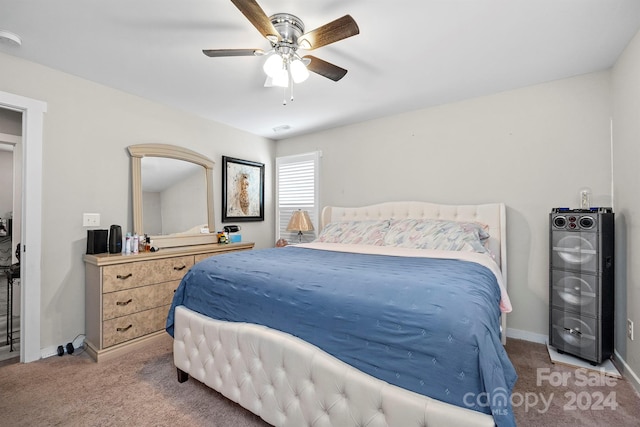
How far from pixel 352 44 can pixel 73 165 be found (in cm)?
265

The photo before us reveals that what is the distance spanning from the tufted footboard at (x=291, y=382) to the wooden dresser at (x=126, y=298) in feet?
2.98

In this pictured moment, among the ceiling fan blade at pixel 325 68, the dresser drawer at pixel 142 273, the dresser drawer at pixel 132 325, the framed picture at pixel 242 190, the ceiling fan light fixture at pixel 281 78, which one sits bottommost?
the dresser drawer at pixel 132 325

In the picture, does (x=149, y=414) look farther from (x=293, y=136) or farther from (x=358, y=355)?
(x=293, y=136)

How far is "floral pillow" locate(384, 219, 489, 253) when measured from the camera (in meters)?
2.53

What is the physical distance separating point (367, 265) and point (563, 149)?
225cm

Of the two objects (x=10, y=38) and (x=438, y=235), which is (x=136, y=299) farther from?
(x=438, y=235)

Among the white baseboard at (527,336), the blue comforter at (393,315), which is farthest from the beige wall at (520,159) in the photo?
the blue comforter at (393,315)

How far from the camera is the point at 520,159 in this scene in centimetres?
279

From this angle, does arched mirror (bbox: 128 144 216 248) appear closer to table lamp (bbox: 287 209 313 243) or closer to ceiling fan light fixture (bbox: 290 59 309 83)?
table lamp (bbox: 287 209 313 243)

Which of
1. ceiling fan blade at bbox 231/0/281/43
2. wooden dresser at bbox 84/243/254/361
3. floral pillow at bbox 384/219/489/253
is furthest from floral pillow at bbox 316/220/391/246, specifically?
ceiling fan blade at bbox 231/0/281/43

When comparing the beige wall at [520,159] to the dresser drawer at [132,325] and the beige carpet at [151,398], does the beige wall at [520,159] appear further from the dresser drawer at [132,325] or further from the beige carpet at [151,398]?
the dresser drawer at [132,325]

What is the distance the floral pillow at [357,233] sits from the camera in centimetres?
304

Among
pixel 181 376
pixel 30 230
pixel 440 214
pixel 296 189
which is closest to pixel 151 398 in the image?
pixel 181 376

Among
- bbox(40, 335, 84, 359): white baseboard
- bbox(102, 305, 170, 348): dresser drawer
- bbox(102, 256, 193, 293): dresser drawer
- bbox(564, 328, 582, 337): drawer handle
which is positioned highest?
bbox(102, 256, 193, 293): dresser drawer
